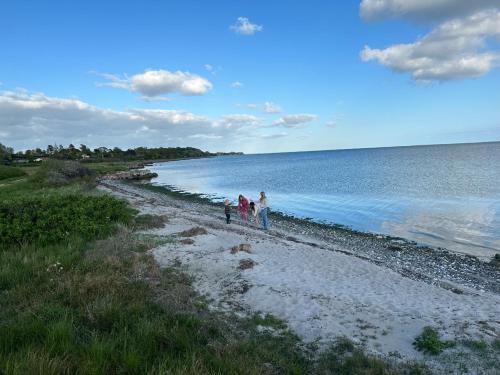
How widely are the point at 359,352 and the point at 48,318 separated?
566 cm

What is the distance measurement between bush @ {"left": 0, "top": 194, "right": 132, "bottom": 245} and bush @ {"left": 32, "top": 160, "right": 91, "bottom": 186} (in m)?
25.2

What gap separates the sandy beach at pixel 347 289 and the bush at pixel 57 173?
93.7ft

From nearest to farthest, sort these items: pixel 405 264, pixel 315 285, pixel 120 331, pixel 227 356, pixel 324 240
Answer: pixel 227 356
pixel 120 331
pixel 315 285
pixel 405 264
pixel 324 240

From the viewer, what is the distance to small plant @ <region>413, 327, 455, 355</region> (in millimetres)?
6402

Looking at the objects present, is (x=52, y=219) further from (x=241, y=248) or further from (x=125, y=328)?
(x=125, y=328)

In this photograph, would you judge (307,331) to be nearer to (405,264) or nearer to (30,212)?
(405,264)

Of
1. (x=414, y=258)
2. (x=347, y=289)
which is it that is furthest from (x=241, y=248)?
(x=414, y=258)

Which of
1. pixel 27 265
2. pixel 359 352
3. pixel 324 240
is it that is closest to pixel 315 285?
pixel 359 352

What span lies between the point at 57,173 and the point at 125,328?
42688mm

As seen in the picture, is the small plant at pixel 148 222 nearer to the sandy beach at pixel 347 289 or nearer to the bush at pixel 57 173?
the sandy beach at pixel 347 289

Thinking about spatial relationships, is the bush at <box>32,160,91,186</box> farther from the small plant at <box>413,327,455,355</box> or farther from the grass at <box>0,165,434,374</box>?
the small plant at <box>413,327,455,355</box>

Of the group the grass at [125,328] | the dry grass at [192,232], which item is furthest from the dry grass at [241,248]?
the grass at [125,328]

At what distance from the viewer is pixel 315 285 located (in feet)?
33.7

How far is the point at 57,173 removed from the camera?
4275cm
